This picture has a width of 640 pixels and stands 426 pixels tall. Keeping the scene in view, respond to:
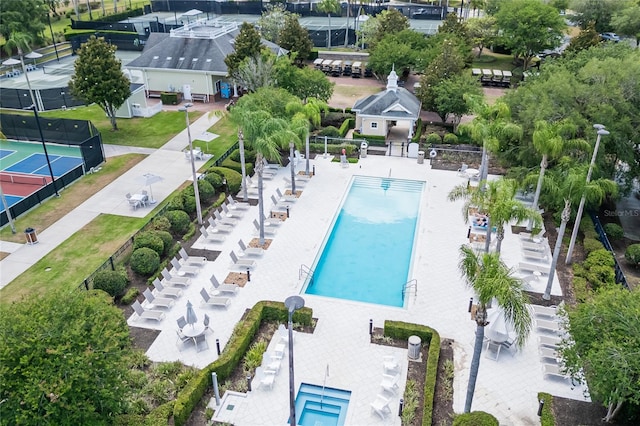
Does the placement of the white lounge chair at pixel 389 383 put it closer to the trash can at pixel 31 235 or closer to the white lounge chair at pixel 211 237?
the white lounge chair at pixel 211 237

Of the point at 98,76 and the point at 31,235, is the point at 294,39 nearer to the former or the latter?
the point at 98,76

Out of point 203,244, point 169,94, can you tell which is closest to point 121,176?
point 203,244

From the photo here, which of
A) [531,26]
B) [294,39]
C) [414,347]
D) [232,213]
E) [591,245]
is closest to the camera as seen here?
[414,347]

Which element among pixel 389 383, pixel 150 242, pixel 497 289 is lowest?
Result: pixel 389 383

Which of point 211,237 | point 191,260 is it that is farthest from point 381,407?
point 211,237

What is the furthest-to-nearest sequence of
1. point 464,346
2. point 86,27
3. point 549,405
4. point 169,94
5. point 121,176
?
point 86,27
point 169,94
point 121,176
point 464,346
point 549,405

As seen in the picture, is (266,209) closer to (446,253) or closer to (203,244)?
(203,244)
